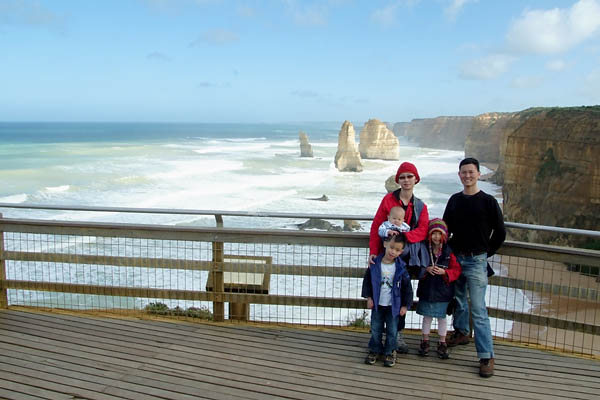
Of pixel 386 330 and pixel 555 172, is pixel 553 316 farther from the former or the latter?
pixel 555 172

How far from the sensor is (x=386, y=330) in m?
3.91

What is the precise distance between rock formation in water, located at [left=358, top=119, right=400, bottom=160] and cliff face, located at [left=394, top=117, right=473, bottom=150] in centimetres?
4200

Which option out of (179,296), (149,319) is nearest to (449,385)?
(179,296)

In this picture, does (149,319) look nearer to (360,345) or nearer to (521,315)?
(360,345)

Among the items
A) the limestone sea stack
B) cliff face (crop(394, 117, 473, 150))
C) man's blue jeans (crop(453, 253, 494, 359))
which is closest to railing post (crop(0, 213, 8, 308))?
man's blue jeans (crop(453, 253, 494, 359))

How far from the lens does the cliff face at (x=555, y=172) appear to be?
24.0 m

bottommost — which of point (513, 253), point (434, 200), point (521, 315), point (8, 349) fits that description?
point (434, 200)

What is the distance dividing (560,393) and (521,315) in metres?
0.83

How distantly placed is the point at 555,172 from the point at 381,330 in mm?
25339

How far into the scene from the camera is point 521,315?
166 inches

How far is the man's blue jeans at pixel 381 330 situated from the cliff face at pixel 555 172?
2196cm

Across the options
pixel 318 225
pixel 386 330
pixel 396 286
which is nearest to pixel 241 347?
pixel 386 330

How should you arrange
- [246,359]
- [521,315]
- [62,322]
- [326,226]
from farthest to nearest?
[326,226] → [62,322] → [521,315] → [246,359]

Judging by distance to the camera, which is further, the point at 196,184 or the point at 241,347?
the point at 196,184
